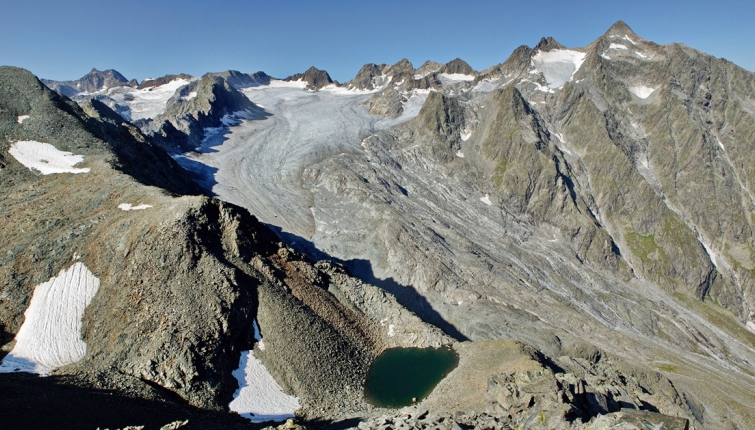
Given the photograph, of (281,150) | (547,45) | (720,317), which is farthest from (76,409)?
(547,45)

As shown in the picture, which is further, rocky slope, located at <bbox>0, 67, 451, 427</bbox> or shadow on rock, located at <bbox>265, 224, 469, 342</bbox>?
shadow on rock, located at <bbox>265, 224, 469, 342</bbox>

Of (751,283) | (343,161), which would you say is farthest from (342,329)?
(751,283)

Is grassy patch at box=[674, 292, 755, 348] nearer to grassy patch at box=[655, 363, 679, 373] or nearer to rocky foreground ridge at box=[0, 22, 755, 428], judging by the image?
rocky foreground ridge at box=[0, 22, 755, 428]

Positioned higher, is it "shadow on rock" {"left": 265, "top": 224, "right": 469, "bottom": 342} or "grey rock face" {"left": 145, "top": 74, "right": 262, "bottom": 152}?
"grey rock face" {"left": 145, "top": 74, "right": 262, "bottom": 152}

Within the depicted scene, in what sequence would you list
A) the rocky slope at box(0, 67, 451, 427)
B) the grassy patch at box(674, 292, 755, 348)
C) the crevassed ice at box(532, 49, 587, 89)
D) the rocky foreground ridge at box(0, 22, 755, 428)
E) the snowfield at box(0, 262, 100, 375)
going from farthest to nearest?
1. the crevassed ice at box(532, 49, 587, 89)
2. the grassy patch at box(674, 292, 755, 348)
3. the rocky foreground ridge at box(0, 22, 755, 428)
4. the rocky slope at box(0, 67, 451, 427)
5. the snowfield at box(0, 262, 100, 375)

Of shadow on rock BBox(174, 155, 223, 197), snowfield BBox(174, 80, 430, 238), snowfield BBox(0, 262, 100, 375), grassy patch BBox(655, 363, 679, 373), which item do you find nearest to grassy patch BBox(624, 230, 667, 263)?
grassy patch BBox(655, 363, 679, 373)

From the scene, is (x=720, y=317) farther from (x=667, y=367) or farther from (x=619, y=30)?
(x=619, y=30)
